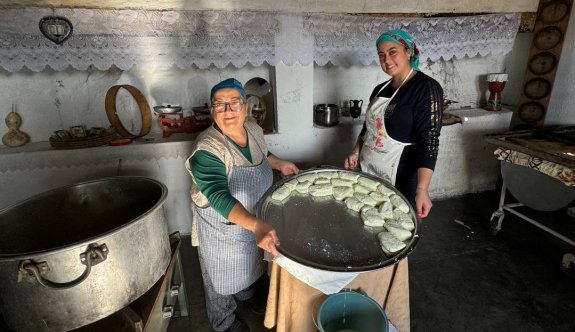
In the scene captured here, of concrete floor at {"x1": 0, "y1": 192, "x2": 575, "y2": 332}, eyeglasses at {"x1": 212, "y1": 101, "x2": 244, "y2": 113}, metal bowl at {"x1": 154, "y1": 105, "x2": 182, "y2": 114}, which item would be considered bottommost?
concrete floor at {"x1": 0, "y1": 192, "x2": 575, "y2": 332}

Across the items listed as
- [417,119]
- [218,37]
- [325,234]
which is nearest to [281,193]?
[325,234]

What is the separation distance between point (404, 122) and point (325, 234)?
39.2 inches

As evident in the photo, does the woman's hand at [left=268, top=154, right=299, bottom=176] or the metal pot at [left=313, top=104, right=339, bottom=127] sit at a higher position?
the metal pot at [left=313, top=104, right=339, bottom=127]

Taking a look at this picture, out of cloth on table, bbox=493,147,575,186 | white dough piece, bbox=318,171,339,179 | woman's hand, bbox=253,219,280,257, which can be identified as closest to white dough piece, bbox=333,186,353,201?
white dough piece, bbox=318,171,339,179

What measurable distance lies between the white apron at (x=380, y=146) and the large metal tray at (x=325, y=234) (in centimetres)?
52

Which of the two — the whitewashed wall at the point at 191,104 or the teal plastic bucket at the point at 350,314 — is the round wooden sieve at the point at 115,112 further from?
the teal plastic bucket at the point at 350,314

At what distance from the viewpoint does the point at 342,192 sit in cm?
189

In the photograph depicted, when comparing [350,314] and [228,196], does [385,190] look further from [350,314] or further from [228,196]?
[228,196]

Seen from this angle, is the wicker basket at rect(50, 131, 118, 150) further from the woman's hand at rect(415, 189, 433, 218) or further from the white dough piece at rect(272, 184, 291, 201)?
the woman's hand at rect(415, 189, 433, 218)

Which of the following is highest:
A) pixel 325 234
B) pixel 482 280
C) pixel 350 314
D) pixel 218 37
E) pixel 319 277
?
pixel 218 37

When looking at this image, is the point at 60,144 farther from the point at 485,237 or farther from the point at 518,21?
the point at 518,21

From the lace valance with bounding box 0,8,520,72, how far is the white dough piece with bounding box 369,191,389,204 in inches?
67.3

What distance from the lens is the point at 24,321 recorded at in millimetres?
1190

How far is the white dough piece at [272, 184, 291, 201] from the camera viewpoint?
70.7 inches
